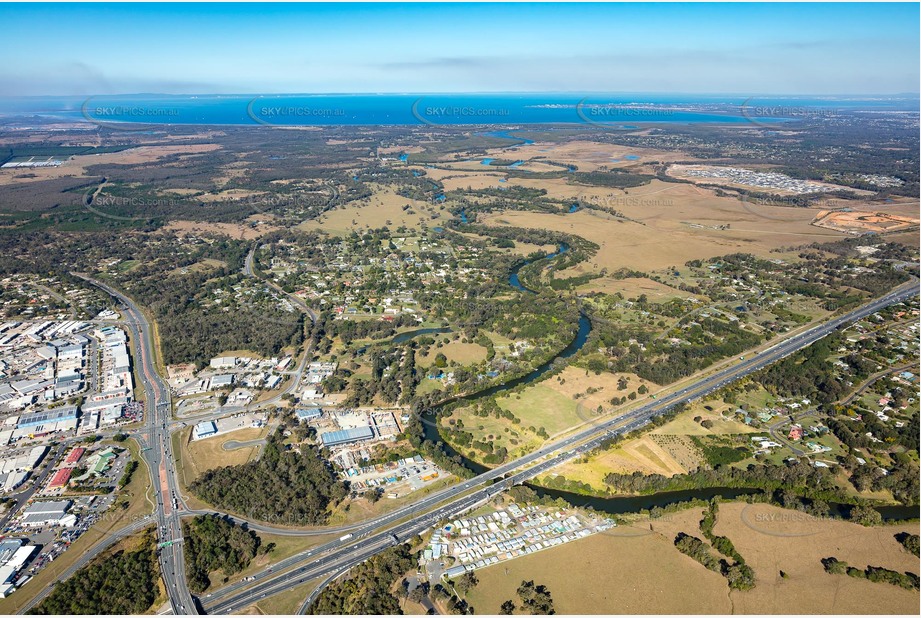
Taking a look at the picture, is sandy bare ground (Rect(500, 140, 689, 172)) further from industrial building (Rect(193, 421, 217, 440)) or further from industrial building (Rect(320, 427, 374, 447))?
industrial building (Rect(193, 421, 217, 440))

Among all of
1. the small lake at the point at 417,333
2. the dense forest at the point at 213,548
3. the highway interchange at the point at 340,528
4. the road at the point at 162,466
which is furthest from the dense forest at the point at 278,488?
the small lake at the point at 417,333

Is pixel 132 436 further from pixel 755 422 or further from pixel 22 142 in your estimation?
pixel 22 142

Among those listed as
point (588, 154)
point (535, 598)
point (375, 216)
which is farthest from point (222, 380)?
point (588, 154)

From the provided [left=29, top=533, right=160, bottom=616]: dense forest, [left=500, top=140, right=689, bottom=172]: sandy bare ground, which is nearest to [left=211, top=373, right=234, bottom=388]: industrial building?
[left=29, top=533, right=160, bottom=616]: dense forest

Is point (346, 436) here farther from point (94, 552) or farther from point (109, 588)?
point (109, 588)

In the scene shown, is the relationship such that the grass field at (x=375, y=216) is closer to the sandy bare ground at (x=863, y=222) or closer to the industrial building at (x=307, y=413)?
the industrial building at (x=307, y=413)

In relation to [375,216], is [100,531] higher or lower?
lower
